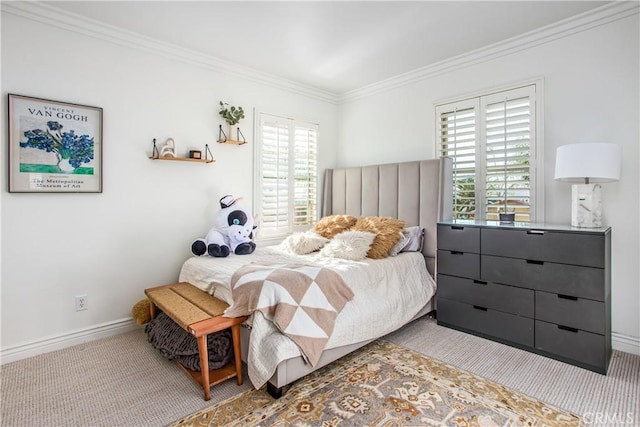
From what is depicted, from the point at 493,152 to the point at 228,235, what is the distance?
2.55 metres

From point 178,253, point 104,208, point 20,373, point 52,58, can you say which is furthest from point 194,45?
point 20,373

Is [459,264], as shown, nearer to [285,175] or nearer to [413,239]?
[413,239]

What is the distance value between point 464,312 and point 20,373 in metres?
3.25

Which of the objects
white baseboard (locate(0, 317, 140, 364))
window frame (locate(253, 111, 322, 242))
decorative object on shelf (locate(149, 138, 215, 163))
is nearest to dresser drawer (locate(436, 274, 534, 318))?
window frame (locate(253, 111, 322, 242))

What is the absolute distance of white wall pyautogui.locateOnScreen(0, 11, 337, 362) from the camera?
2.35m

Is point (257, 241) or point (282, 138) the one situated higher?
point (282, 138)

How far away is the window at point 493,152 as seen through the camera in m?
2.84

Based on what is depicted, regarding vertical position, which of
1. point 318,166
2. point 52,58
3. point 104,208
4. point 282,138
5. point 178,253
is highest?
point 52,58

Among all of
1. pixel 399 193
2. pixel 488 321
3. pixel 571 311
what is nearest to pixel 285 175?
pixel 399 193

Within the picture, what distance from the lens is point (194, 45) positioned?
117 inches

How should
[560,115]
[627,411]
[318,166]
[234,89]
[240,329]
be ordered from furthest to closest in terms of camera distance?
[318,166] → [234,89] → [560,115] → [240,329] → [627,411]

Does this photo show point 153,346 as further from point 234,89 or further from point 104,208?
point 234,89

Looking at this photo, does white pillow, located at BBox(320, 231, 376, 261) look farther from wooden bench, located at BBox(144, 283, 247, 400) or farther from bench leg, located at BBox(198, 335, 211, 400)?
bench leg, located at BBox(198, 335, 211, 400)

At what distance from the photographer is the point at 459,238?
281cm
